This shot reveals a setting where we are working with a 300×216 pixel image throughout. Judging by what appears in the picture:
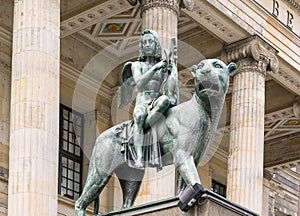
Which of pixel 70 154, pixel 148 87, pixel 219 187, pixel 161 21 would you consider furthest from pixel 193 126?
pixel 219 187

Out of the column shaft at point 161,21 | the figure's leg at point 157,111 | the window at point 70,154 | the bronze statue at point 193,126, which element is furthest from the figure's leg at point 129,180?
the window at point 70,154

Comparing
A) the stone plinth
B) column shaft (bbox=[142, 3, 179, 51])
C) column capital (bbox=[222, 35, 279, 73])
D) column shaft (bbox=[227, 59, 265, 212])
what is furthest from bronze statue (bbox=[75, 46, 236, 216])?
column capital (bbox=[222, 35, 279, 73])

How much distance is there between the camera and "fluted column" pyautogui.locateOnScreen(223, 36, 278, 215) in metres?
30.0

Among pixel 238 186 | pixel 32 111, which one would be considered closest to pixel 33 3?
pixel 32 111

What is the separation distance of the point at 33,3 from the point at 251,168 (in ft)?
27.6

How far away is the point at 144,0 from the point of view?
91.1ft

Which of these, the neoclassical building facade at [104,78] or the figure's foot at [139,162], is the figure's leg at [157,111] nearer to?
the figure's foot at [139,162]

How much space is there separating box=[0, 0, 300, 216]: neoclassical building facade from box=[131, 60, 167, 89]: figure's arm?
33.3ft

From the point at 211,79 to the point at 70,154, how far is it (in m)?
21.3

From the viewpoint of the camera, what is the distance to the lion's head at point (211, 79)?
40.4 ft

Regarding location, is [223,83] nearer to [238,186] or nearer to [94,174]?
[94,174]

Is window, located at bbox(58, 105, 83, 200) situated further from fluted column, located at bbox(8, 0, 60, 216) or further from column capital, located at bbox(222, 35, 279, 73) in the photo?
fluted column, located at bbox(8, 0, 60, 216)

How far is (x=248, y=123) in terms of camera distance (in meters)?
30.6

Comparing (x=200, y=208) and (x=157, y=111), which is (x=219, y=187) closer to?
(x=157, y=111)
